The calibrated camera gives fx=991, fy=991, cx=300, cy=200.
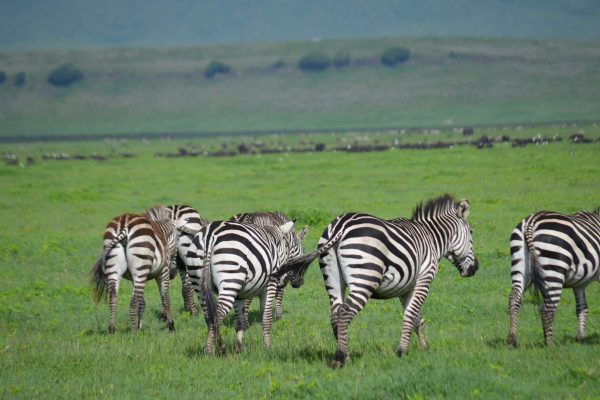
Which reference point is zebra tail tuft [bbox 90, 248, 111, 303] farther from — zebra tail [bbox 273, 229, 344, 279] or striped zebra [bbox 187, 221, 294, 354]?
zebra tail [bbox 273, 229, 344, 279]

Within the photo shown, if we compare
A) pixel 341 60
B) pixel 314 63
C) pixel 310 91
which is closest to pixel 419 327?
pixel 310 91

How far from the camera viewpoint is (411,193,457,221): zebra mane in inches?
496

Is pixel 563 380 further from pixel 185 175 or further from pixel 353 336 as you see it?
pixel 185 175

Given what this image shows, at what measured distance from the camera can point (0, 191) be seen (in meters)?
37.3

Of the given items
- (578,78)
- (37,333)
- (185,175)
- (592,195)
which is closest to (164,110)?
(578,78)

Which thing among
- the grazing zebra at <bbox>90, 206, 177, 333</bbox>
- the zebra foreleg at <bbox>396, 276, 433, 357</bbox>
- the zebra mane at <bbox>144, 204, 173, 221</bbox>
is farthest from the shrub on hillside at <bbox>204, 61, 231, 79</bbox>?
the zebra foreleg at <bbox>396, 276, 433, 357</bbox>

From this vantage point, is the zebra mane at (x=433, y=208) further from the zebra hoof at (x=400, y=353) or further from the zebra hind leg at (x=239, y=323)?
the zebra hind leg at (x=239, y=323)

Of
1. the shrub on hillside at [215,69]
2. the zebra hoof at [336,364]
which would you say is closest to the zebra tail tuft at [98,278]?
the zebra hoof at [336,364]

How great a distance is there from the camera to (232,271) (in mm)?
11656

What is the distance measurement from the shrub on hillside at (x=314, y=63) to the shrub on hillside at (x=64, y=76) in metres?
35.9

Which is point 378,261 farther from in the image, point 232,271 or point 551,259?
point 551,259

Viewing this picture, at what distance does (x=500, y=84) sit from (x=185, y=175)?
99.8 meters

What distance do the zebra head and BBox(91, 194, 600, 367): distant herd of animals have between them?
13 mm

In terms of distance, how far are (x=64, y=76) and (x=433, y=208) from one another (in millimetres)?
146010
